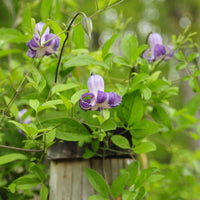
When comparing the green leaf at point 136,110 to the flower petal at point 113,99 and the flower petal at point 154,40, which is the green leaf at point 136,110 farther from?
the flower petal at point 154,40

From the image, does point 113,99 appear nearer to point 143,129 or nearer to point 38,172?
point 143,129

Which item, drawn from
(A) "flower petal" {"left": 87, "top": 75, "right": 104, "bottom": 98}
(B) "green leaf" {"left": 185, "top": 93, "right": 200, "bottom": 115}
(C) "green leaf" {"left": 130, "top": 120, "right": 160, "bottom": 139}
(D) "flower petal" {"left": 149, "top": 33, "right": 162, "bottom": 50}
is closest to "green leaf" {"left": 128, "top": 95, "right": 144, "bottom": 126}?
(C) "green leaf" {"left": 130, "top": 120, "right": 160, "bottom": 139}

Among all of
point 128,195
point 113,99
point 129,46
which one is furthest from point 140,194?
point 129,46

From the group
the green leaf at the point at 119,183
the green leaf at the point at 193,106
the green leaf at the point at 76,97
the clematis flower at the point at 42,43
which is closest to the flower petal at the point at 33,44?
the clematis flower at the point at 42,43

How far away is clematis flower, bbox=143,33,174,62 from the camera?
81 centimetres

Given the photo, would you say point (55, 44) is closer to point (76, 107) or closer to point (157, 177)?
point (76, 107)

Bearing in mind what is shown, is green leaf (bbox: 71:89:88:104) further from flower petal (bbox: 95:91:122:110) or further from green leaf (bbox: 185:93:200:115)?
green leaf (bbox: 185:93:200:115)

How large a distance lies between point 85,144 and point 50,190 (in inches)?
7.0

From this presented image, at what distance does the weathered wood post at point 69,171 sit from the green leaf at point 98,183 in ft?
0.29

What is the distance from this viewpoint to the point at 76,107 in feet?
2.27

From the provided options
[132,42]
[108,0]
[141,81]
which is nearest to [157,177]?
[141,81]

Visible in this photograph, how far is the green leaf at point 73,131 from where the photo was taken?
64cm

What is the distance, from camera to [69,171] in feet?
2.51

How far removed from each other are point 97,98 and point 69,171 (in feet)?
0.97
